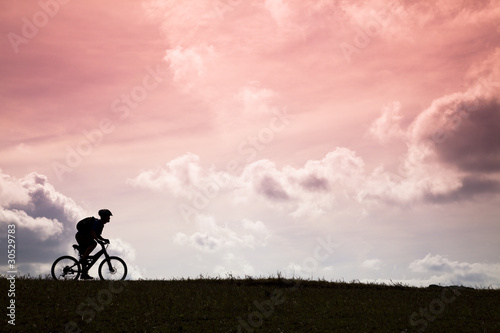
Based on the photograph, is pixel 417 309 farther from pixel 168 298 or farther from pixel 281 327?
pixel 168 298

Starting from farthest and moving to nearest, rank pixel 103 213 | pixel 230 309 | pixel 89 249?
1. pixel 89 249
2. pixel 103 213
3. pixel 230 309

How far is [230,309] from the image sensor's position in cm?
1734

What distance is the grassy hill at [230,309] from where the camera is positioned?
15.4 metres

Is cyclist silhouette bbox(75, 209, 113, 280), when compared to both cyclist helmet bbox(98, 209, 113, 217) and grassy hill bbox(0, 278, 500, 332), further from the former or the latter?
grassy hill bbox(0, 278, 500, 332)

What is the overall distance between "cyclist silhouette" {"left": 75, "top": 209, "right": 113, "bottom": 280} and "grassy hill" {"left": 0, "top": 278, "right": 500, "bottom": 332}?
6.44ft

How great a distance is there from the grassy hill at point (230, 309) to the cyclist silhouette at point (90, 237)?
6.44 feet

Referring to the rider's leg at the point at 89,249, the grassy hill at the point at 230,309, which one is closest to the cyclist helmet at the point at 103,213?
the rider's leg at the point at 89,249

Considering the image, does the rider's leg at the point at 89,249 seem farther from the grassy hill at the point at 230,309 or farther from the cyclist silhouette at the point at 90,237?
the grassy hill at the point at 230,309

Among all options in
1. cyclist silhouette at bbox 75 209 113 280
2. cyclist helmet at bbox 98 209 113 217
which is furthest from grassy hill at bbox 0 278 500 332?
cyclist helmet at bbox 98 209 113 217

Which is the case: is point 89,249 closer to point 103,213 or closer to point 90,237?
point 90,237

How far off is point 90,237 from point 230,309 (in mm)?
8847

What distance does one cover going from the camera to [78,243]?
23.2 meters

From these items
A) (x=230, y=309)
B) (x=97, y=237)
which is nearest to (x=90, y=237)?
(x=97, y=237)

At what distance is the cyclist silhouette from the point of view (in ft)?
74.8
